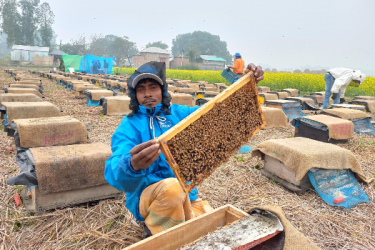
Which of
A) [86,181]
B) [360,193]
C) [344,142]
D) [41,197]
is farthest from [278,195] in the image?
[344,142]

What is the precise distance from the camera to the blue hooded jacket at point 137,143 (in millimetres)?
2121

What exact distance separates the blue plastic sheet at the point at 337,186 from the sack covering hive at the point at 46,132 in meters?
4.42

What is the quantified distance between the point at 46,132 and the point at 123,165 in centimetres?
351

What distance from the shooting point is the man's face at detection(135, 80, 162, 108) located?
262cm

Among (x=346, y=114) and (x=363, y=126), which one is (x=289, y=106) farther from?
(x=363, y=126)

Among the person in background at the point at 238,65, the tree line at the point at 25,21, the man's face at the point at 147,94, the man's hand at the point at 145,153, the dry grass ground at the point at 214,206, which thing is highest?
the tree line at the point at 25,21

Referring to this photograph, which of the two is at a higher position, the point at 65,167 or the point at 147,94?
the point at 147,94

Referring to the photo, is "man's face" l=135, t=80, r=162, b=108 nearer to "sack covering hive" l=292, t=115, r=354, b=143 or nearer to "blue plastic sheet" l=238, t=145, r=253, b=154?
"blue plastic sheet" l=238, t=145, r=253, b=154

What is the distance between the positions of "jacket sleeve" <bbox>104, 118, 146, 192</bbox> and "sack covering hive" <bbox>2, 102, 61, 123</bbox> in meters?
4.57

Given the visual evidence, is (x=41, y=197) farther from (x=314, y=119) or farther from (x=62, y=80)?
(x=62, y=80)

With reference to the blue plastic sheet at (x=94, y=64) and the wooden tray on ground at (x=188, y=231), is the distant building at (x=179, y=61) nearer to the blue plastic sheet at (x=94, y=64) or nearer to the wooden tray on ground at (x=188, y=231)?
the blue plastic sheet at (x=94, y=64)

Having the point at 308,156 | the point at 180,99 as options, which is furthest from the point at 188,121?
the point at 180,99

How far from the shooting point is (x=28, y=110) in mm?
5918

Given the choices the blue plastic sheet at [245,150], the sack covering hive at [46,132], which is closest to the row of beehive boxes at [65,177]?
the sack covering hive at [46,132]
